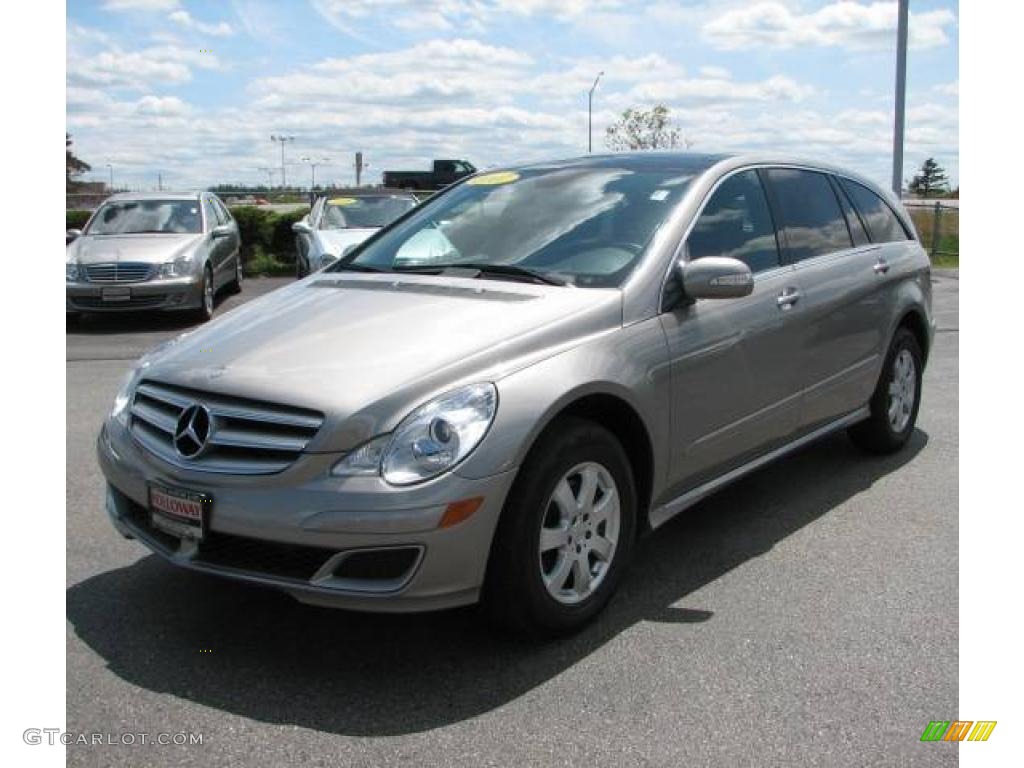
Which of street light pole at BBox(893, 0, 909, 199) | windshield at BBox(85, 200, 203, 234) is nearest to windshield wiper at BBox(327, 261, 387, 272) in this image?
windshield at BBox(85, 200, 203, 234)

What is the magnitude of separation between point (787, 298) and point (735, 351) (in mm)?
569

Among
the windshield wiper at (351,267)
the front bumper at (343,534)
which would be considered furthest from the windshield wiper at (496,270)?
the front bumper at (343,534)

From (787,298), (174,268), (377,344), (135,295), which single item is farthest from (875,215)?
(135,295)

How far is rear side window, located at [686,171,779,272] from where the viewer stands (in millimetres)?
4309

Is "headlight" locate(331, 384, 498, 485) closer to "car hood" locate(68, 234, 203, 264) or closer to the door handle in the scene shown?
the door handle

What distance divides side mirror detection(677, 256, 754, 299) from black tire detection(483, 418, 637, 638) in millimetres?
746

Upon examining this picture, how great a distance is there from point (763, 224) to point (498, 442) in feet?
7.28

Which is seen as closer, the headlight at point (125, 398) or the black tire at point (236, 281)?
the headlight at point (125, 398)

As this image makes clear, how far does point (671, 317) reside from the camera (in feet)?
13.1

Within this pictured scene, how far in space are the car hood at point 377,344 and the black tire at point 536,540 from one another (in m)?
0.30

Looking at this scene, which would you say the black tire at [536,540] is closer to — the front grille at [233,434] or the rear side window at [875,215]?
the front grille at [233,434]

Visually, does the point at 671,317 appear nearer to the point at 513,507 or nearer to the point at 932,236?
the point at 513,507

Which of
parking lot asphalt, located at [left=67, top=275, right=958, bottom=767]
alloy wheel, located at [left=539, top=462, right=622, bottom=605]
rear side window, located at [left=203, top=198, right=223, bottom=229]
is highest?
rear side window, located at [left=203, top=198, right=223, bottom=229]

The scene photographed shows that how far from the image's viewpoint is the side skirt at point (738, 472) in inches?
158
